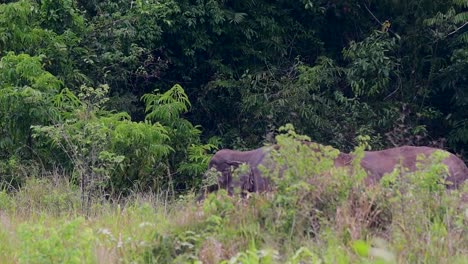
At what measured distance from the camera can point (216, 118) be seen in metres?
15.2

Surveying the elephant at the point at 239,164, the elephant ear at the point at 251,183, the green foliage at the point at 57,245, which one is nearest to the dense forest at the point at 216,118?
the green foliage at the point at 57,245

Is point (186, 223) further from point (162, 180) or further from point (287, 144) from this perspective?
point (162, 180)

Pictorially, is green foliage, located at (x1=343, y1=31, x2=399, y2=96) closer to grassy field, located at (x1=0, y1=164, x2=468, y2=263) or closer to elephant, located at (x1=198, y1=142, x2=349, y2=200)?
elephant, located at (x1=198, y1=142, x2=349, y2=200)

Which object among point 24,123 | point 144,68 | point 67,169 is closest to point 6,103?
point 24,123

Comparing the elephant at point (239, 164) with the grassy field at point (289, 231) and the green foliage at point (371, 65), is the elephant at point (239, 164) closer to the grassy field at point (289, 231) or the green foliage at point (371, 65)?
the grassy field at point (289, 231)

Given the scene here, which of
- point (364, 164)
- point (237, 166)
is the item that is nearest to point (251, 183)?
point (237, 166)

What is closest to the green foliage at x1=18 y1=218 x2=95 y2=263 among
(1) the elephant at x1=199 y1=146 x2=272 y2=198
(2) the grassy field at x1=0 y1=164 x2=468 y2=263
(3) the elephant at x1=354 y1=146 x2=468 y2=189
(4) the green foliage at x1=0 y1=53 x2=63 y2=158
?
(2) the grassy field at x1=0 y1=164 x2=468 y2=263

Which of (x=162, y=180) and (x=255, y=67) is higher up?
(x=255, y=67)

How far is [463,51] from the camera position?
13789 millimetres

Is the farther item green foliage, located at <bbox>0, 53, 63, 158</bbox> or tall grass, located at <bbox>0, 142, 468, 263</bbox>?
green foliage, located at <bbox>0, 53, 63, 158</bbox>

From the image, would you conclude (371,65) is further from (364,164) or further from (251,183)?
(251,183)

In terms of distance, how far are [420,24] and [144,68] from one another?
492 cm

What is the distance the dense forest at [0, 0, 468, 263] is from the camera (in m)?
6.18

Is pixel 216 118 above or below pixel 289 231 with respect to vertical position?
above
